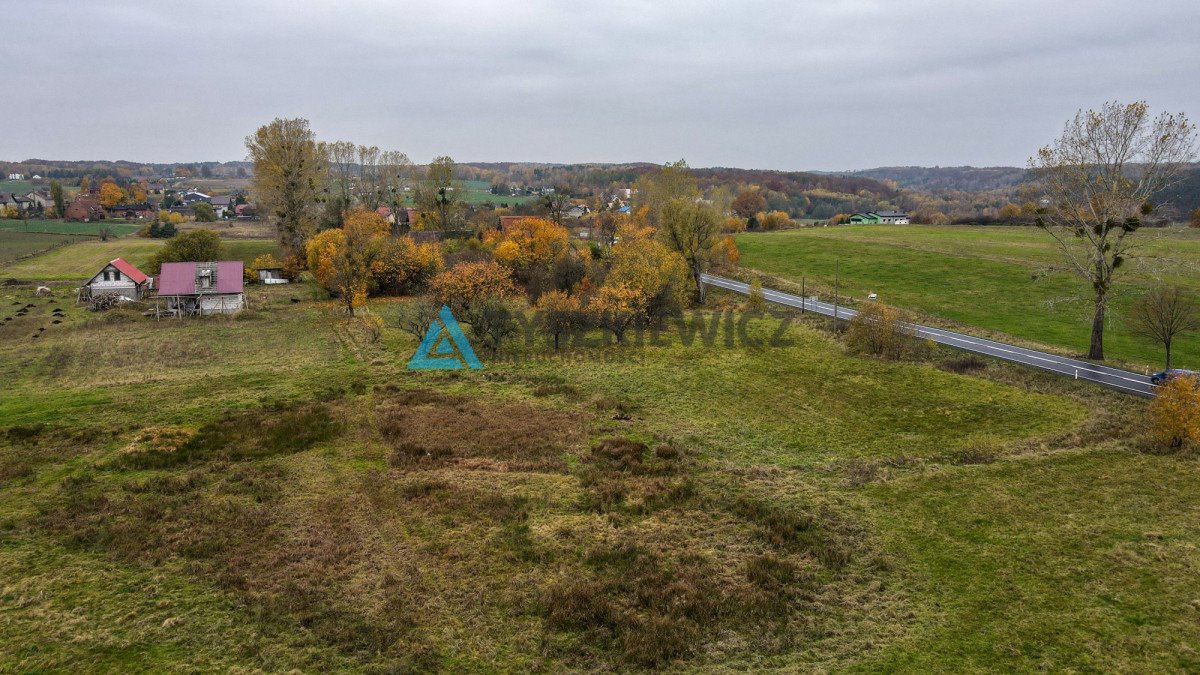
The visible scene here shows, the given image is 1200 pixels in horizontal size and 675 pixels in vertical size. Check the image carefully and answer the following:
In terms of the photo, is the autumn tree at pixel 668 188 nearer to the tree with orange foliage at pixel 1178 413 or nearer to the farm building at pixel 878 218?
the tree with orange foliage at pixel 1178 413

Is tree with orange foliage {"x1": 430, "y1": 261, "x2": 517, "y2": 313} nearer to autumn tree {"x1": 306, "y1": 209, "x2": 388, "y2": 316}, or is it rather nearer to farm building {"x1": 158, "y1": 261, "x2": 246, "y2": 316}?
autumn tree {"x1": 306, "y1": 209, "x2": 388, "y2": 316}

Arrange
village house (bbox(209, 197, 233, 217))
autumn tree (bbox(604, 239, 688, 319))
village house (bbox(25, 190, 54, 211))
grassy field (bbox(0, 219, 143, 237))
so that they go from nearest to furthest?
autumn tree (bbox(604, 239, 688, 319)) < grassy field (bbox(0, 219, 143, 237)) < village house (bbox(25, 190, 54, 211)) < village house (bbox(209, 197, 233, 217))

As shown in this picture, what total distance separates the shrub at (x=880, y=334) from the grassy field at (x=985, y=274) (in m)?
7.79

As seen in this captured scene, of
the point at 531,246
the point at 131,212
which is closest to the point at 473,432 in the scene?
the point at 531,246

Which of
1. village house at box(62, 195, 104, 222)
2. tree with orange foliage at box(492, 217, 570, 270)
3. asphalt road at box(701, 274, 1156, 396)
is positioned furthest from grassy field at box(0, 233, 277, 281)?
asphalt road at box(701, 274, 1156, 396)

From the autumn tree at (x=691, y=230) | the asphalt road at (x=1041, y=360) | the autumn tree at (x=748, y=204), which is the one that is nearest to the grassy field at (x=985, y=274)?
the asphalt road at (x=1041, y=360)

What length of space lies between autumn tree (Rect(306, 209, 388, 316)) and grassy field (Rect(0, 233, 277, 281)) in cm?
1942

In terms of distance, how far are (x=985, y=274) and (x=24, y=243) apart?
110676mm

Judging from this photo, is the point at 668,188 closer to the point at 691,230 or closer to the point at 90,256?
the point at 691,230

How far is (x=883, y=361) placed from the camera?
35.3 metres

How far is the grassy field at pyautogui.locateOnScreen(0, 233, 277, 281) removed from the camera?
2484 inches

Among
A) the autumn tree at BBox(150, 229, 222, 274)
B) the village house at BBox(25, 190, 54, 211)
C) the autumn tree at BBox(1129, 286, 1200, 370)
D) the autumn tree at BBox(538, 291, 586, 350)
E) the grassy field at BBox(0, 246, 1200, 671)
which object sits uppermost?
the village house at BBox(25, 190, 54, 211)

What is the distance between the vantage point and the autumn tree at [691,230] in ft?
177

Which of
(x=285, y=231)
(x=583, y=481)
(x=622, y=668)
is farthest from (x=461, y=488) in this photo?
(x=285, y=231)
